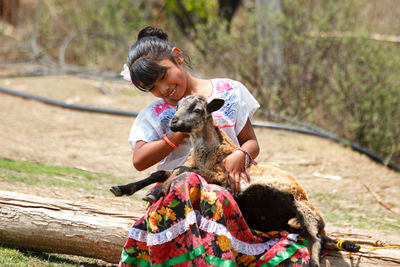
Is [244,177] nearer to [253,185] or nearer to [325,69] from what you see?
[253,185]

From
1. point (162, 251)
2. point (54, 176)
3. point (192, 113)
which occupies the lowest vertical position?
point (54, 176)

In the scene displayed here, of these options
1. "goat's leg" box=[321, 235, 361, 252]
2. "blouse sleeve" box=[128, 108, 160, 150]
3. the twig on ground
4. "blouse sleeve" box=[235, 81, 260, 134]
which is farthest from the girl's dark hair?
the twig on ground

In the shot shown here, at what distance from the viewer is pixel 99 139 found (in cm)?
771

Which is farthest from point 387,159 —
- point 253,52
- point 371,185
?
point 253,52

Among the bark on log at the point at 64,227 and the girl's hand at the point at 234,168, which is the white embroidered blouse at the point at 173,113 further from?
the bark on log at the point at 64,227

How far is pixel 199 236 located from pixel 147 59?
1.22 m

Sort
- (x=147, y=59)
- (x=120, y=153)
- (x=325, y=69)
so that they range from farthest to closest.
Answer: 1. (x=325, y=69)
2. (x=120, y=153)
3. (x=147, y=59)

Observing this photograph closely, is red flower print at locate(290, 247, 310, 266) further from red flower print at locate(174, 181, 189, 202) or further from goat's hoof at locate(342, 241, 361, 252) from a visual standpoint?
red flower print at locate(174, 181, 189, 202)

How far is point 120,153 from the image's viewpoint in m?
7.12

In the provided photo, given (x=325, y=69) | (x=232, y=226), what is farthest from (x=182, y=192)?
(x=325, y=69)

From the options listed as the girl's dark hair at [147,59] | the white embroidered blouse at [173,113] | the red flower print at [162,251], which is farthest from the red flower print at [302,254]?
the girl's dark hair at [147,59]

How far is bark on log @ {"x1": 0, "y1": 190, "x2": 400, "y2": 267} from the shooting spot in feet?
11.0

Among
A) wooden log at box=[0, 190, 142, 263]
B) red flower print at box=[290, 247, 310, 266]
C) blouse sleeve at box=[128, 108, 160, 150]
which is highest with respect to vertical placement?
blouse sleeve at box=[128, 108, 160, 150]

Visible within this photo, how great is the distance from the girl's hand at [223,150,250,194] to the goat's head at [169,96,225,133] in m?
0.29
